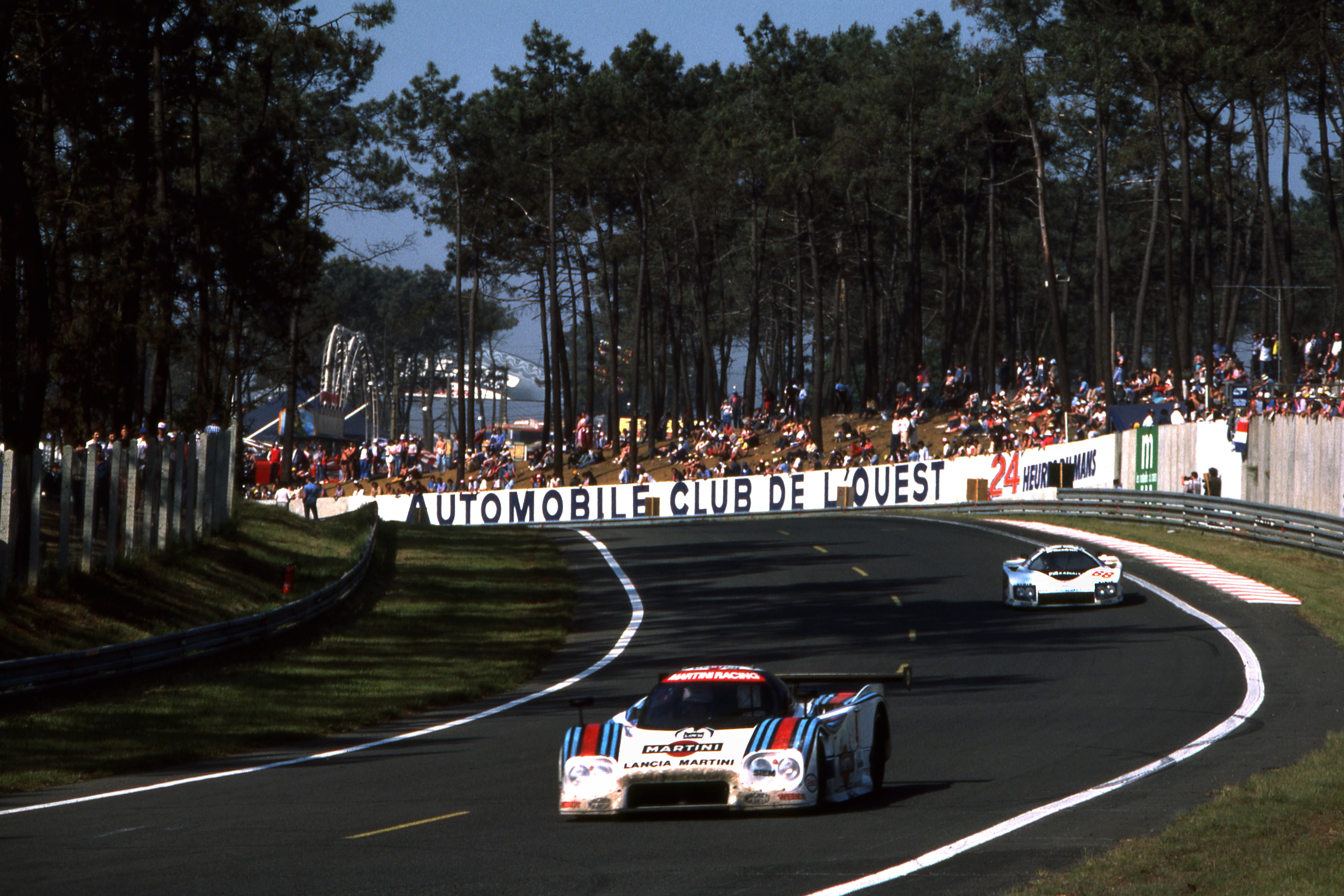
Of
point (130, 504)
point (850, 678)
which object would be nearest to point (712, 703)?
point (850, 678)

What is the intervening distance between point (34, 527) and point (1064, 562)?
16285 mm

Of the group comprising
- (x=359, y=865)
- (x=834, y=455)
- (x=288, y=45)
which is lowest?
(x=359, y=865)

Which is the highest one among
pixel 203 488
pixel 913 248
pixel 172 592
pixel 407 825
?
pixel 913 248

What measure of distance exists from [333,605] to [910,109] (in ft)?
185

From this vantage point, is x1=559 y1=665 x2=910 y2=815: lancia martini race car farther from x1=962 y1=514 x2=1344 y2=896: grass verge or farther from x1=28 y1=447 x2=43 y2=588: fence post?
x1=28 y1=447 x2=43 y2=588: fence post

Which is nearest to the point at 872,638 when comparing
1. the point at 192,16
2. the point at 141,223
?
the point at 141,223

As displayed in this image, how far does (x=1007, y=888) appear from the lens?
26.2 ft

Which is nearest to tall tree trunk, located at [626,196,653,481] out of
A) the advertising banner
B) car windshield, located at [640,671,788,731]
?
the advertising banner

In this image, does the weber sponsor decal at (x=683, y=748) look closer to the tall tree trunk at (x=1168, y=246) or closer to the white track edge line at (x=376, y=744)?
the white track edge line at (x=376, y=744)

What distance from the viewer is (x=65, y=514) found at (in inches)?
758

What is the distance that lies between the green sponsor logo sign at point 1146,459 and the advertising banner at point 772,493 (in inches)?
50.4

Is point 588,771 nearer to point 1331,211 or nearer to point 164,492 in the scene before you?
point 164,492

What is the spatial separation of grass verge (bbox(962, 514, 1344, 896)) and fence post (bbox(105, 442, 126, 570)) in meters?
14.9

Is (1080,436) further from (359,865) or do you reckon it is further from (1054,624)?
(359,865)
